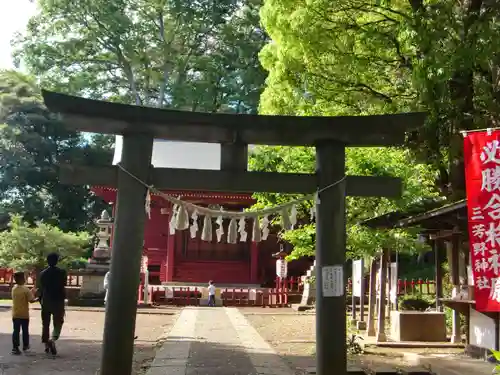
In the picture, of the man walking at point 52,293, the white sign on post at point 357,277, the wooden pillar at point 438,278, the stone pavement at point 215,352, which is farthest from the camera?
the white sign on post at point 357,277

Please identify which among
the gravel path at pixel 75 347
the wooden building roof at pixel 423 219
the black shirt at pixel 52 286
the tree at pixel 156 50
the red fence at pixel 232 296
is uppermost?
the tree at pixel 156 50

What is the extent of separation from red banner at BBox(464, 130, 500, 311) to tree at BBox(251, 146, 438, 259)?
2.41 metres

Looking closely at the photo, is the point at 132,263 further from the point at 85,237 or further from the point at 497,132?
the point at 85,237

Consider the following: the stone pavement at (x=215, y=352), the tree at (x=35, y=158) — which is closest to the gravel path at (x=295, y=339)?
the stone pavement at (x=215, y=352)

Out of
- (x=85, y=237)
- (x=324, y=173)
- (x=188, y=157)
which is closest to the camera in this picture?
(x=324, y=173)

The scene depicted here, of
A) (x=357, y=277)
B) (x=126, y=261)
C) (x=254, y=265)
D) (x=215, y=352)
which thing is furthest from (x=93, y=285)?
(x=126, y=261)

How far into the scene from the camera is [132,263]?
656 centimetres

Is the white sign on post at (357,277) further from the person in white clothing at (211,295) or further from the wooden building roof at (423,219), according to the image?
the person in white clothing at (211,295)

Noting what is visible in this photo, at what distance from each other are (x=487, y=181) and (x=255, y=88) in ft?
95.2

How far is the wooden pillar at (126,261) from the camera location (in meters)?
6.42

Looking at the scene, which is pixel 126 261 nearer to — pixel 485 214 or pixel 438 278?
pixel 485 214

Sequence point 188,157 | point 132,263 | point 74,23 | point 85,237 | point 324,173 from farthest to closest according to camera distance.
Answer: point 74,23
point 85,237
point 188,157
point 324,173
point 132,263

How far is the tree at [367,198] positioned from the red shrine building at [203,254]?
10914 mm

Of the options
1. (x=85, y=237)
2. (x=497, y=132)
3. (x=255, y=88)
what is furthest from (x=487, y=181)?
(x=255, y=88)
